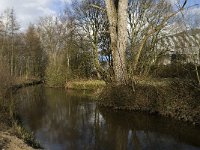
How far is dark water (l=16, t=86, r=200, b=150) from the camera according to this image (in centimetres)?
1138

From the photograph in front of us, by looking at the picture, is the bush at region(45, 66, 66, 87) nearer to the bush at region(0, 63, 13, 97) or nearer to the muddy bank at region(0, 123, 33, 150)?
the bush at region(0, 63, 13, 97)

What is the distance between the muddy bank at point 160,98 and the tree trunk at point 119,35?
98cm

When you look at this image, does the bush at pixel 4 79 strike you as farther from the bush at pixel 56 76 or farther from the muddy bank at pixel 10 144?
the bush at pixel 56 76

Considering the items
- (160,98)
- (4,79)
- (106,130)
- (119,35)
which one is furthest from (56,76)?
(106,130)

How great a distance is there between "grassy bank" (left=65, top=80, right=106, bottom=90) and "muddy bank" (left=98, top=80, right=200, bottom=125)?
10.8m

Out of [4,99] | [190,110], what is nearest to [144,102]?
[190,110]

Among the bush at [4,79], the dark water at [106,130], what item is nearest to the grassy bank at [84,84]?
the dark water at [106,130]

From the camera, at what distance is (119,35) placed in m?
19.4

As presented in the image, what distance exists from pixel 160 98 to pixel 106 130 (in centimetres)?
360

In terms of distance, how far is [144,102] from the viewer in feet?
56.7

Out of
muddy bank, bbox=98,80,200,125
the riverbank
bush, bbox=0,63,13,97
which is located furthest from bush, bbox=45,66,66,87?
the riverbank

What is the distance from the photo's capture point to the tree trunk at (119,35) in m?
19.2

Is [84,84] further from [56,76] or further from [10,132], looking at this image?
[10,132]

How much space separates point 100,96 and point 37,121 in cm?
531
